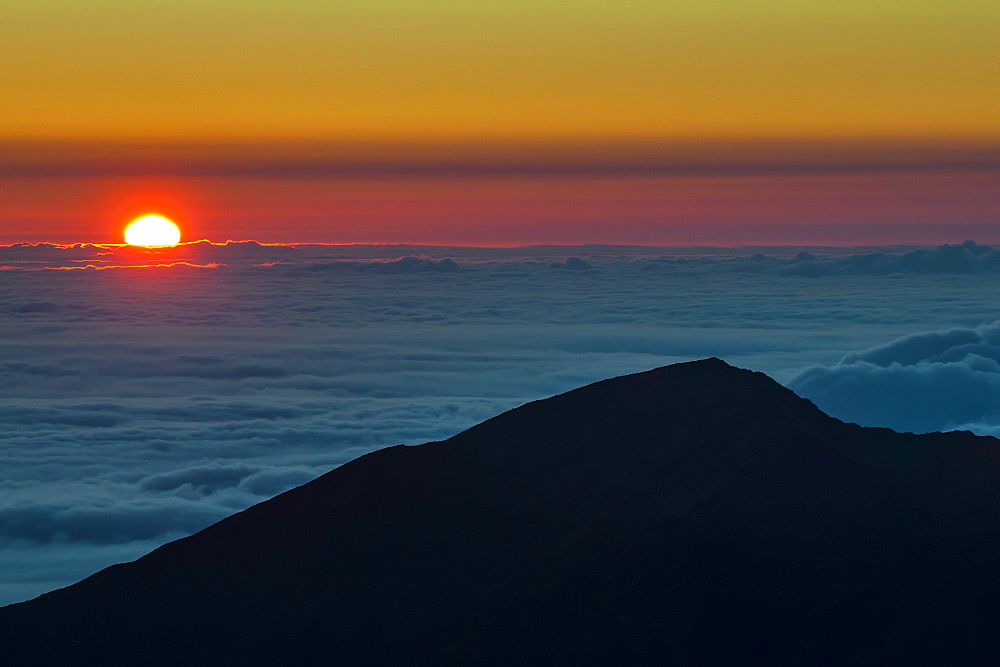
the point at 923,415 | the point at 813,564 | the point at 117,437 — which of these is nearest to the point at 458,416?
the point at 117,437

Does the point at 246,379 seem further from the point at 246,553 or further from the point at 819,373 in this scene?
the point at 246,553

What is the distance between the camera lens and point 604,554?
20625mm

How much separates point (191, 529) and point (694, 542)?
55.7 m

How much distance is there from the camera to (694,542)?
→ 20.4 m

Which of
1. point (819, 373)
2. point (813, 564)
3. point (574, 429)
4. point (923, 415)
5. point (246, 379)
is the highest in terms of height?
point (246, 379)

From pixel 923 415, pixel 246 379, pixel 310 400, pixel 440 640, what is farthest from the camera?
pixel 246 379

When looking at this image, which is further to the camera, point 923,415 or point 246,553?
point 923,415

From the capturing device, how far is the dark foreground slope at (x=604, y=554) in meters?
18.8

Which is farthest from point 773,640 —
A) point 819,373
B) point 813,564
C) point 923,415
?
point 819,373

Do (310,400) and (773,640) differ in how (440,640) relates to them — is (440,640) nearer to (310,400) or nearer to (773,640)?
(773,640)

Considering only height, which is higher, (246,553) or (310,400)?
(310,400)

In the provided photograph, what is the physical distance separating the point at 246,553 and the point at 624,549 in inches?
409

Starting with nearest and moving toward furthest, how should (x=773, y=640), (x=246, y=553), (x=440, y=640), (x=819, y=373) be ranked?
(x=773, y=640) → (x=440, y=640) → (x=246, y=553) → (x=819, y=373)

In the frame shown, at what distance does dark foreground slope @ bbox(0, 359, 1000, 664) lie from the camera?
18.8 meters
